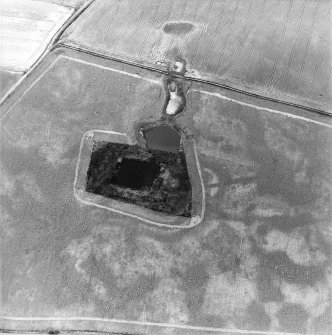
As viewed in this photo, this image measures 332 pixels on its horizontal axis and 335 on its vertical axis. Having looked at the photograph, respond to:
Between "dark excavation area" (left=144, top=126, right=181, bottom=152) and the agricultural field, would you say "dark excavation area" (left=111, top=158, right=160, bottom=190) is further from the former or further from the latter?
"dark excavation area" (left=144, top=126, right=181, bottom=152)

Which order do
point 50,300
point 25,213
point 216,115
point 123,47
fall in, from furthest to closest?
point 123,47
point 216,115
point 25,213
point 50,300

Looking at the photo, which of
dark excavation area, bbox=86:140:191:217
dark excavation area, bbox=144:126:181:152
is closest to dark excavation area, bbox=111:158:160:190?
dark excavation area, bbox=86:140:191:217

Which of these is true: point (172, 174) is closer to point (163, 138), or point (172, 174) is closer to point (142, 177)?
point (142, 177)

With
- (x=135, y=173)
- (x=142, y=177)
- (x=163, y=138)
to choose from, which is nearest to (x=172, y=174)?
(x=142, y=177)

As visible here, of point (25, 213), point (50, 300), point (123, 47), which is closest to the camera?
point (50, 300)

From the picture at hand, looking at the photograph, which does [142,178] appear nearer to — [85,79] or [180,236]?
[180,236]

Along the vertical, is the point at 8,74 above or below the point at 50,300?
above

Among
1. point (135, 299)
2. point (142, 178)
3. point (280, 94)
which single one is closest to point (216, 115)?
point (280, 94)
